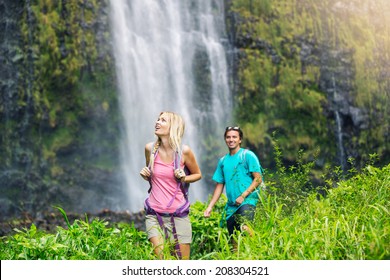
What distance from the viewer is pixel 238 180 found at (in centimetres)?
536

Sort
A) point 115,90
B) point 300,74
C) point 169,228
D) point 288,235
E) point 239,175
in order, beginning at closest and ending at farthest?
1. point 288,235
2. point 169,228
3. point 239,175
4. point 115,90
5. point 300,74

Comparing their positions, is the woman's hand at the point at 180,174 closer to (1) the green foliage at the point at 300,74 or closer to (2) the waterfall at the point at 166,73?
(2) the waterfall at the point at 166,73

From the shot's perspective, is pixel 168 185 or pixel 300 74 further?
pixel 300 74

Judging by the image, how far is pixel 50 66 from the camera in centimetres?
1975

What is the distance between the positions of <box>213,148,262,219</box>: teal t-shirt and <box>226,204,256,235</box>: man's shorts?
0.11ft

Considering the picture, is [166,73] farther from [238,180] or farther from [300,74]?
[238,180]

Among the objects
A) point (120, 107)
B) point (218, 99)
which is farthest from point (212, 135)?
point (120, 107)

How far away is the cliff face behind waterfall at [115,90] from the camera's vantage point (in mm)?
19359

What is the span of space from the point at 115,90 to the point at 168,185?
51.9ft

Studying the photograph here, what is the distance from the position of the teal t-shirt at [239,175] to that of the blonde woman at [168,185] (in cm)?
57

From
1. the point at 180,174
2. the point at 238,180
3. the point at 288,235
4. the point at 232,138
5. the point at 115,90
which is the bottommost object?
the point at 288,235

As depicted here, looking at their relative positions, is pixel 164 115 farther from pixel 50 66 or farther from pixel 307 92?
pixel 307 92

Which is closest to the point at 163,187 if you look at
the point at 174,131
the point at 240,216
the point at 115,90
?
the point at 174,131

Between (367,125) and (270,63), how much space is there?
184 inches
